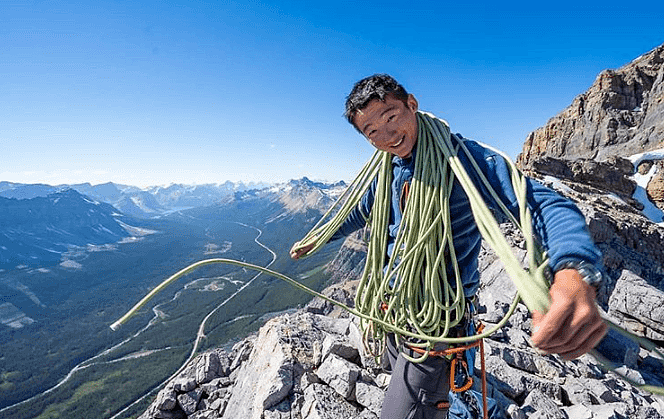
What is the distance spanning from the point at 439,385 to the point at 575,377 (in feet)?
14.2

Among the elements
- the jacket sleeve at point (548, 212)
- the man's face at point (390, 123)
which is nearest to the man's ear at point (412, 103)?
the man's face at point (390, 123)

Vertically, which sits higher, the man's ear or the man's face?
the man's ear

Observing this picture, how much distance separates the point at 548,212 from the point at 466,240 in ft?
2.75

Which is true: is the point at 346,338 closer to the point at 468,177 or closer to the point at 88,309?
the point at 468,177

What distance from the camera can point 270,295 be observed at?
135 metres

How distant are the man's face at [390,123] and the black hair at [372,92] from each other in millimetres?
30

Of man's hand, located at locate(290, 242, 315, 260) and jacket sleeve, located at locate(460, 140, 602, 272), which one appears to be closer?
jacket sleeve, located at locate(460, 140, 602, 272)

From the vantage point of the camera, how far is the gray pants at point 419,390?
2438mm

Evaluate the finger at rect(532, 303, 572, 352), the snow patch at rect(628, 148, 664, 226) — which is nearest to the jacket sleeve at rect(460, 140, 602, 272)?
the finger at rect(532, 303, 572, 352)

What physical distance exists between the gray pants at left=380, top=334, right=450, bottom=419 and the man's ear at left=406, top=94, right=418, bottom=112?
1.97m

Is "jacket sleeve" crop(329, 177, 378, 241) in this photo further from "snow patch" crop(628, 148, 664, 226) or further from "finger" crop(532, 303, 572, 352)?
"snow patch" crop(628, 148, 664, 226)

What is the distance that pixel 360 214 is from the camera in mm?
3172

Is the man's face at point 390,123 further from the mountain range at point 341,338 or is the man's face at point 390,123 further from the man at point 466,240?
the mountain range at point 341,338

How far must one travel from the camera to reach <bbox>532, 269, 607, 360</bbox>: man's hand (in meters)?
1.13
